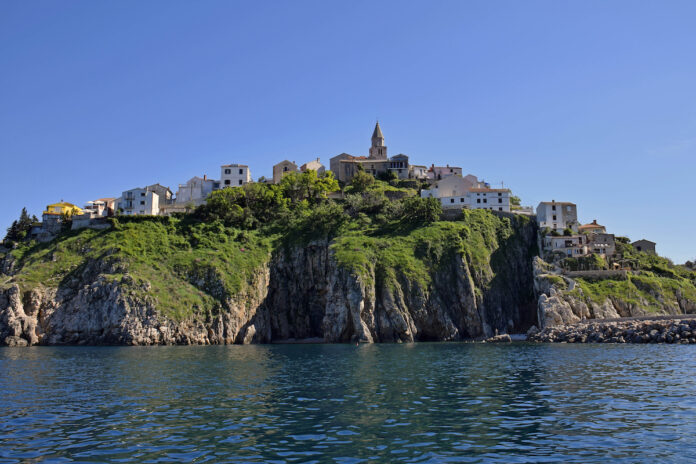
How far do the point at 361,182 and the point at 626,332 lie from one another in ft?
237

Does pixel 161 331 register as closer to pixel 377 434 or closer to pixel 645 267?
pixel 377 434

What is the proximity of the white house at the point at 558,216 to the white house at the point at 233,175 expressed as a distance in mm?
68861

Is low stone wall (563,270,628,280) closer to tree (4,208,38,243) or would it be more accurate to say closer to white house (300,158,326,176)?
white house (300,158,326,176)

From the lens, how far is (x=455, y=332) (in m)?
93.2

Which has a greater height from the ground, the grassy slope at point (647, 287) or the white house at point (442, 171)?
the white house at point (442, 171)

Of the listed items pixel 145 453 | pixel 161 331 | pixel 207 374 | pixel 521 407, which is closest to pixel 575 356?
pixel 521 407

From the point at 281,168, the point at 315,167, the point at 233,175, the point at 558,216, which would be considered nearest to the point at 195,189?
the point at 233,175

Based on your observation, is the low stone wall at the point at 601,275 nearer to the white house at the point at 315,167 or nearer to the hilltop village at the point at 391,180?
the hilltop village at the point at 391,180

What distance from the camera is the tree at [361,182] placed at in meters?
134

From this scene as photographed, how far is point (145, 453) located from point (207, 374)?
24.5 m

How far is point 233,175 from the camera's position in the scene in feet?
440

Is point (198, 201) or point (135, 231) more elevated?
point (198, 201)

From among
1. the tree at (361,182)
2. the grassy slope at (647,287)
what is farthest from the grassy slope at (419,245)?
the tree at (361,182)

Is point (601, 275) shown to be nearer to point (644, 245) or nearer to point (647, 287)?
point (647, 287)
